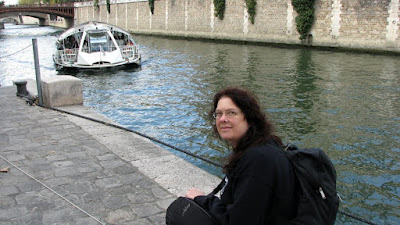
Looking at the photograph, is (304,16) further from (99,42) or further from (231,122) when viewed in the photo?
(231,122)

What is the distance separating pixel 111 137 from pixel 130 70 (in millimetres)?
12968

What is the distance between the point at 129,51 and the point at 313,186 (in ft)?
64.3

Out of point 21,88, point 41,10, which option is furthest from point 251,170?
point 41,10

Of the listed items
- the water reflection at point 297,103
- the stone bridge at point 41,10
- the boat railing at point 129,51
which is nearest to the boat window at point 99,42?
the boat railing at point 129,51

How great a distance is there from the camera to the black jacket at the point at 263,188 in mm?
2029

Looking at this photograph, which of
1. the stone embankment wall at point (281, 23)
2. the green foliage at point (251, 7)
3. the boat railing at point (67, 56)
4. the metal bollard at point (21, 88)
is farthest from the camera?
the green foliage at point (251, 7)

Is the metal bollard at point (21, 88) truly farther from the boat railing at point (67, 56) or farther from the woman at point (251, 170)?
the boat railing at point (67, 56)

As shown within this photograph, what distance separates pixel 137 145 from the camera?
567 cm

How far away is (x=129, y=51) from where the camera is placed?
20906 millimetres

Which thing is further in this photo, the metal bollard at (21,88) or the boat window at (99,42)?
the boat window at (99,42)

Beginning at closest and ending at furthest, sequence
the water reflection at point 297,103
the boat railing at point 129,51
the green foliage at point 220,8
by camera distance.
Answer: the water reflection at point 297,103, the boat railing at point 129,51, the green foliage at point 220,8

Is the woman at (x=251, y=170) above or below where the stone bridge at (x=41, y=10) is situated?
above

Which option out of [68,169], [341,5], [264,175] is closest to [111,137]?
[68,169]

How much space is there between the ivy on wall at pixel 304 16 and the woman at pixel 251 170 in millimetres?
24570
